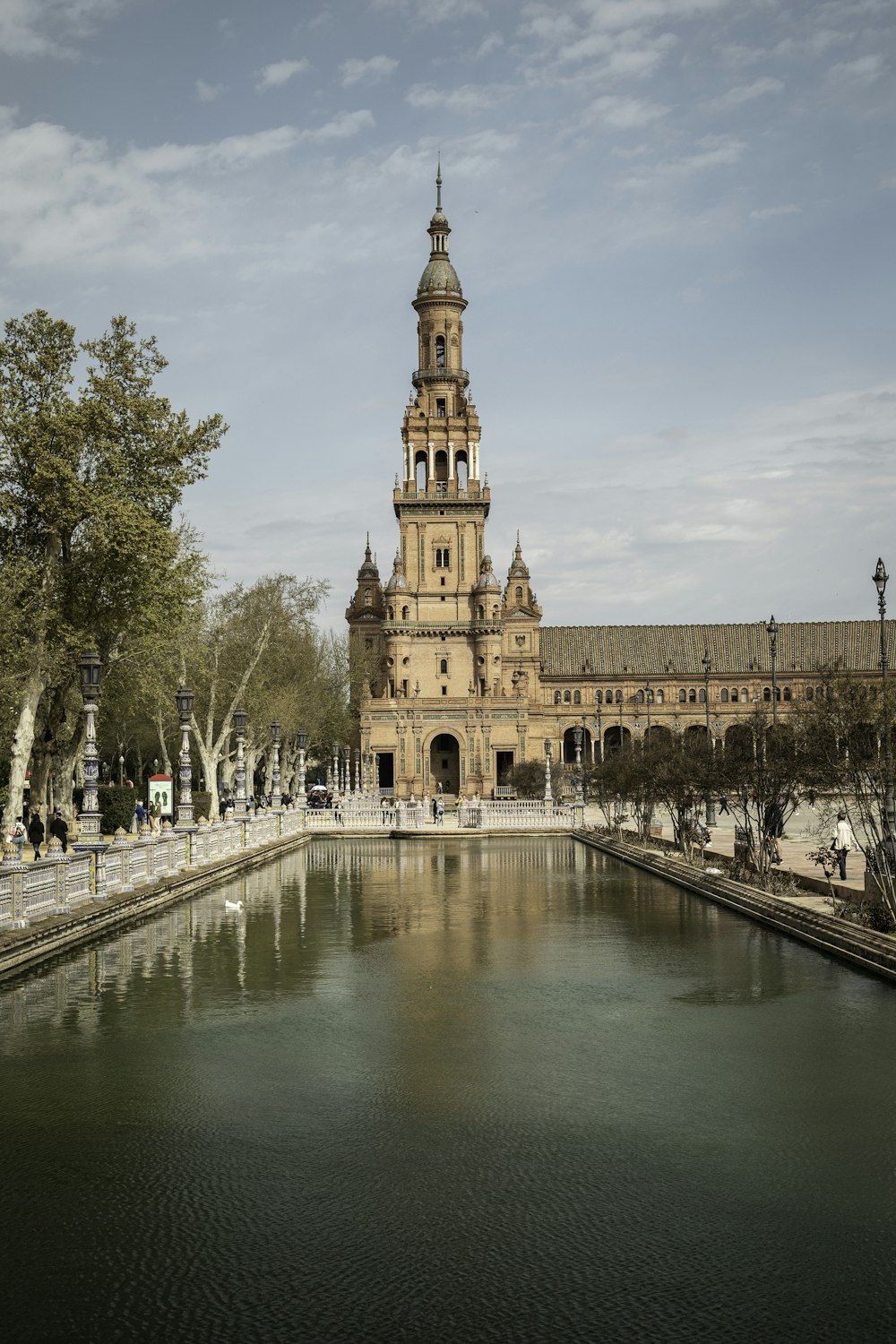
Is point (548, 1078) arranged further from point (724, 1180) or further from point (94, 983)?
point (94, 983)

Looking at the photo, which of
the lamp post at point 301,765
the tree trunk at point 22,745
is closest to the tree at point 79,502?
the tree trunk at point 22,745

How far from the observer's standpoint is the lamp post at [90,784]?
2109 cm

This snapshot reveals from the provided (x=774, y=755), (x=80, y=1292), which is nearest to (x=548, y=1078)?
(x=80, y=1292)

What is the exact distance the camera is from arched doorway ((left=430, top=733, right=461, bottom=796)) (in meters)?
96.3

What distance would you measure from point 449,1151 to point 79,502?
90.9 ft

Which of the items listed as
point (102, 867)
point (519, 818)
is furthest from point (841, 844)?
point (519, 818)

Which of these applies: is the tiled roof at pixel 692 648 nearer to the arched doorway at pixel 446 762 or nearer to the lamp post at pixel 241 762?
the arched doorway at pixel 446 762

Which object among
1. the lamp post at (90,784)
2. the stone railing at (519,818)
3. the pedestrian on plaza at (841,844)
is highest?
the lamp post at (90,784)

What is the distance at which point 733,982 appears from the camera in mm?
14219

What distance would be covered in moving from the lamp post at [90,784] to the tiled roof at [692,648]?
90285 mm

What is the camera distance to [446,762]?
97.1 metres

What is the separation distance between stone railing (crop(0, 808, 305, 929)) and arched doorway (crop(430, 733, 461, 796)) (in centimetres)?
5988

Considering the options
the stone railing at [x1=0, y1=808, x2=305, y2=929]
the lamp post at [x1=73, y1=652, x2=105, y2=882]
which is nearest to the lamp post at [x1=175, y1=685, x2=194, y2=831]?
the stone railing at [x1=0, y1=808, x2=305, y2=929]

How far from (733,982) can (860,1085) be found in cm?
464
